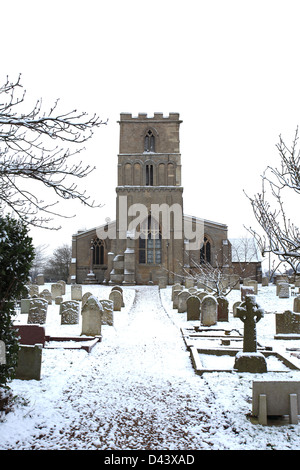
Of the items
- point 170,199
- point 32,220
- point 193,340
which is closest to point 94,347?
point 193,340

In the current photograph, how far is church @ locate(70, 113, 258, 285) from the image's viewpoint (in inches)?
1261

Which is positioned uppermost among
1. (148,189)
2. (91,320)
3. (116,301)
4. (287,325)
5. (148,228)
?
(148,189)

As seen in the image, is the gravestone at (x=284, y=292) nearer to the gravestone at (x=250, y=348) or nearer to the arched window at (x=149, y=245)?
the arched window at (x=149, y=245)

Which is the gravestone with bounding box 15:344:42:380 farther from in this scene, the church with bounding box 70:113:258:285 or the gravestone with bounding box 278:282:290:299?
the church with bounding box 70:113:258:285

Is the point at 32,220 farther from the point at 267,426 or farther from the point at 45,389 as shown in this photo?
the point at 267,426

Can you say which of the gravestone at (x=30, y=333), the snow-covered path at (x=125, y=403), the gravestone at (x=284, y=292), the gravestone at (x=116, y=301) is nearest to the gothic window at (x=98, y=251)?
the gravestone at (x=116, y=301)

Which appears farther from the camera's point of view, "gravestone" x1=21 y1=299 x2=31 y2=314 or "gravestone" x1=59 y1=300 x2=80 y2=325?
"gravestone" x1=21 y1=299 x2=31 y2=314

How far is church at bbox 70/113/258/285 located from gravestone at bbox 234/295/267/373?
78.2 feet

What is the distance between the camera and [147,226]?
33094 mm

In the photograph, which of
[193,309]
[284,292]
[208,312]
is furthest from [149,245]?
[208,312]

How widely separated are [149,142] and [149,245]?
403 inches

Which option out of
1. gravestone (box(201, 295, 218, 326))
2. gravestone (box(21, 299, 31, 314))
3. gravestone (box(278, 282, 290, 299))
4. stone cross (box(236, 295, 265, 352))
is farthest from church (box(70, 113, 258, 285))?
stone cross (box(236, 295, 265, 352))

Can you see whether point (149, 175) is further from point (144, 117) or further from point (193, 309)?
point (193, 309)

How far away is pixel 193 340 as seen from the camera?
984 centimetres
